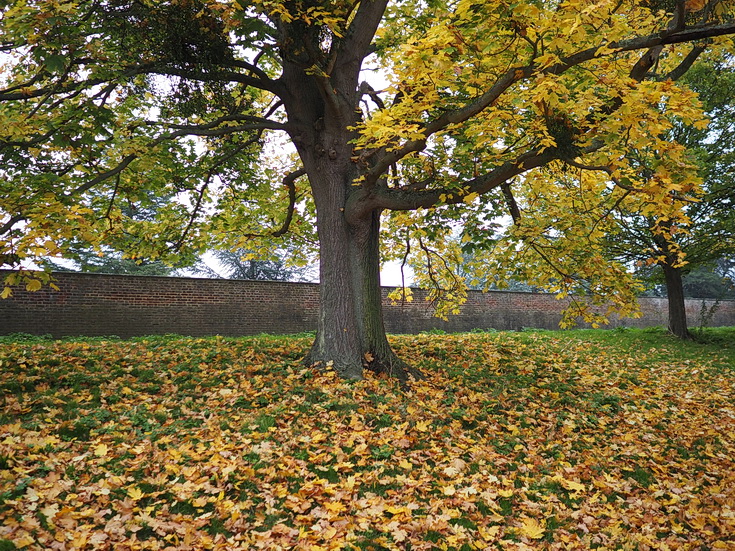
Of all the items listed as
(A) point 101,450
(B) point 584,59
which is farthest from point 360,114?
(A) point 101,450

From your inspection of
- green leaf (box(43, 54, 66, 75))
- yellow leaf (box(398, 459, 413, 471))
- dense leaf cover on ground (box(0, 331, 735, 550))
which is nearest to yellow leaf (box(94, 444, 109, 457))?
dense leaf cover on ground (box(0, 331, 735, 550))

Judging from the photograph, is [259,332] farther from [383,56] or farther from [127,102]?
[383,56]

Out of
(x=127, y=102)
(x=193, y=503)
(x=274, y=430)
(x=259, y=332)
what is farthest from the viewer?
(x=259, y=332)

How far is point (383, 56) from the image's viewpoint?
870 cm

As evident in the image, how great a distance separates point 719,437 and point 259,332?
460 inches

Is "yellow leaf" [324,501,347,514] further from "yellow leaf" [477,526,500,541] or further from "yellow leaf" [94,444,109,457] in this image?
"yellow leaf" [94,444,109,457]

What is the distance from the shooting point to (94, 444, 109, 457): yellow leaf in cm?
396

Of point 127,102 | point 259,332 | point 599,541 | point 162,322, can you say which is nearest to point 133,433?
point 599,541

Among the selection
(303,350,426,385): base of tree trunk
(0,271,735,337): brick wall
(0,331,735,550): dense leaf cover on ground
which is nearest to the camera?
(0,331,735,550): dense leaf cover on ground

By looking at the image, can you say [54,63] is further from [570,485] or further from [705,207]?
[705,207]

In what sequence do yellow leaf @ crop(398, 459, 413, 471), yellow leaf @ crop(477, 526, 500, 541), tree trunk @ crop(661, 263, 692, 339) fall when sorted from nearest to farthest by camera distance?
yellow leaf @ crop(477, 526, 500, 541)
yellow leaf @ crop(398, 459, 413, 471)
tree trunk @ crop(661, 263, 692, 339)

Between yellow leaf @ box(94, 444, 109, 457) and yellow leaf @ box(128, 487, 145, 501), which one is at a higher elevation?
yellow leaf @ box(94, 444, 109, 457)

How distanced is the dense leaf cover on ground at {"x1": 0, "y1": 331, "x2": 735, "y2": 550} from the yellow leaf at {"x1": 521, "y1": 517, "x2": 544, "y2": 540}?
1 cm

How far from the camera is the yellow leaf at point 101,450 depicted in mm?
3963
